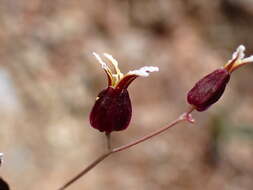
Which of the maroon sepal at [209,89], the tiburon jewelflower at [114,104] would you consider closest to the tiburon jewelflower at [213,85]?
the maroon sepal at [209,89]

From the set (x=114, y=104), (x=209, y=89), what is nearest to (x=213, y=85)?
(x=209, y=89)

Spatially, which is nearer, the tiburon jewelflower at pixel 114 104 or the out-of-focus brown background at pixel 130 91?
the tiburon jewelflower at pixel 114 104

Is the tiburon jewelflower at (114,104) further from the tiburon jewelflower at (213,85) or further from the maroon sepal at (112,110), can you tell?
the tiburon jewelflower at (213,85)

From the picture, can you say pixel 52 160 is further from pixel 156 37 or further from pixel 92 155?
pixel 156 37

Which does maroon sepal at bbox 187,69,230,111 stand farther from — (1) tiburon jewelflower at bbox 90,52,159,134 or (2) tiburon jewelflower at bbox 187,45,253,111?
(1) tiburon jewelflower at bbox 90,52,159,134

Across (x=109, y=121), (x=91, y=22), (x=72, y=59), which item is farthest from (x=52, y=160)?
(x=109, y=121)

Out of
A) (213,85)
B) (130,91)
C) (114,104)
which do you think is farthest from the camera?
(130,91)

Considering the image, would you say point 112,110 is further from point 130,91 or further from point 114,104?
point 130,91
